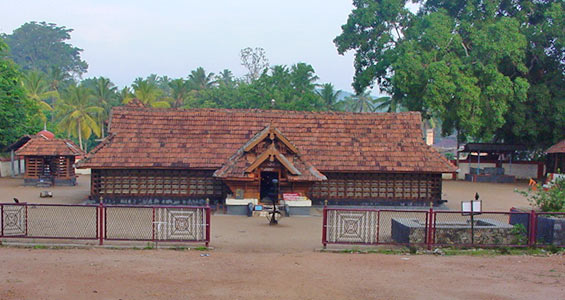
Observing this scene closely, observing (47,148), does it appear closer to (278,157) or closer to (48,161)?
(48,161)

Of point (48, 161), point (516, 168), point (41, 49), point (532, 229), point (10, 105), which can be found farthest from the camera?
point (41, 49)

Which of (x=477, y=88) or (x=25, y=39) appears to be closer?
(x=477, y=88)

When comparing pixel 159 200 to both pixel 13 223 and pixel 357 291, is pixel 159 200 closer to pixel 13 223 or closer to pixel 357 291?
pixel 13 223

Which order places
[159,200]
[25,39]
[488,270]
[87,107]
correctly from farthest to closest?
[25,39] → [87,107] → [159,200] → [488,270]

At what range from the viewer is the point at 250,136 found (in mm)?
22531

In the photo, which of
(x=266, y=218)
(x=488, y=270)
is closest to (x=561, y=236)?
(x=488, y=270)

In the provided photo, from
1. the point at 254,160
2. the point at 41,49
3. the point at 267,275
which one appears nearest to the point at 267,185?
the point at 254,160

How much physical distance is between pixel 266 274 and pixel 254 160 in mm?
10243

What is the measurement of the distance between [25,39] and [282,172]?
276ft

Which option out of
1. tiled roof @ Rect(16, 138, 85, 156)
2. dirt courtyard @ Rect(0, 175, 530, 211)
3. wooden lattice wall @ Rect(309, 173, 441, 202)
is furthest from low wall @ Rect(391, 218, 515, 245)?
tiled roof @ Rect(16, 138, 85, 156)

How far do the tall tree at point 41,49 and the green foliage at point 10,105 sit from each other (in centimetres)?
5365

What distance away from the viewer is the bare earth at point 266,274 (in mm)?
8828

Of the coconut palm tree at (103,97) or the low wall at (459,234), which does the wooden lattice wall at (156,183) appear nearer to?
the low wall at (459,234)

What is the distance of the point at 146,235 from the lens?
13945 mm
